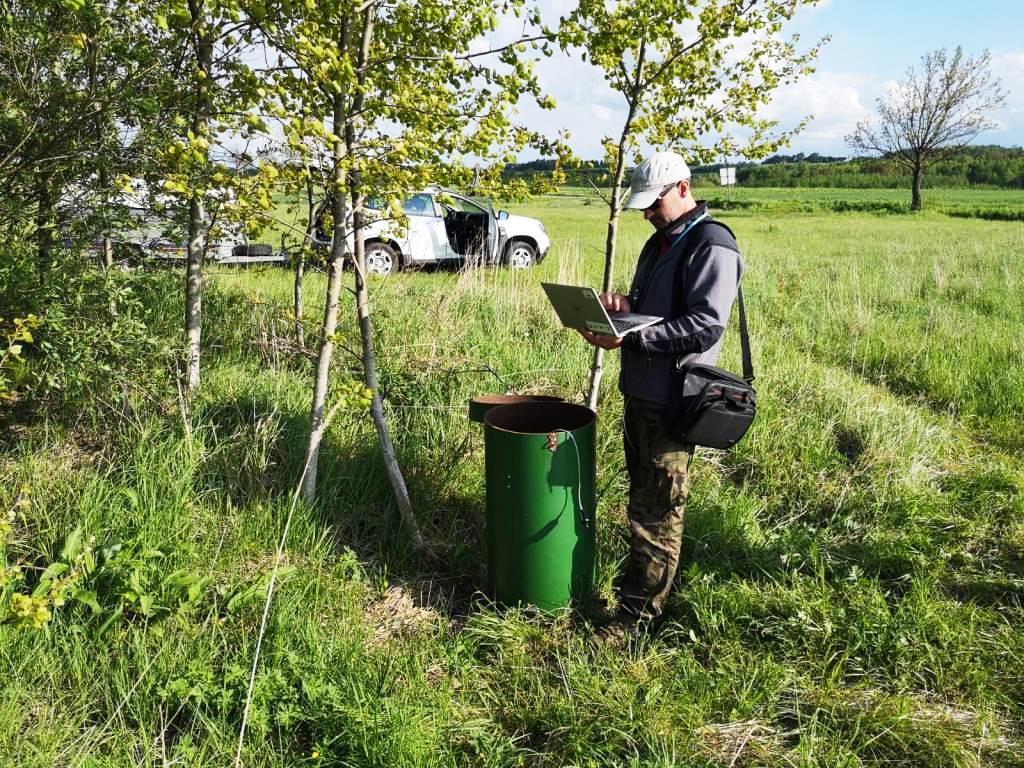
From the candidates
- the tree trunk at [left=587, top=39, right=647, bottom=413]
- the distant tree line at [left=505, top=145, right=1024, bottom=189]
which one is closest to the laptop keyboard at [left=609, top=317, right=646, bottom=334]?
the tree trunk at [left=587, top=39, right=647, bottom=413]

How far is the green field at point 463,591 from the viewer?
245cm

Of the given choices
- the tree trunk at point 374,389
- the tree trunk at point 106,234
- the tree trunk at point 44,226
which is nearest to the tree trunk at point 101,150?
the tree trunk at point 106,234

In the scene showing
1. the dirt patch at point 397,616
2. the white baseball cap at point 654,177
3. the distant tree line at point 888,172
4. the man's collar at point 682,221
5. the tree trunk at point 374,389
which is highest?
the distant tree line at point 888,172

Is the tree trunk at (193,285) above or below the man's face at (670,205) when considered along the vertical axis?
below

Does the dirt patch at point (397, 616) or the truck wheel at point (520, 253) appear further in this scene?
the truck wheel at point (520, 253)

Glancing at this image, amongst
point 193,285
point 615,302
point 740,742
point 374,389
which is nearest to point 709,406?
point 615,302

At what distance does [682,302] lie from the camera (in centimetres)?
288

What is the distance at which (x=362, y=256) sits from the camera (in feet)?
10.9

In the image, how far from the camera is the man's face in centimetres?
289

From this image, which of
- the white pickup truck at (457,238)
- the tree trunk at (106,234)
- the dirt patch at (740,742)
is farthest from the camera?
the white pickup truck at (457,238)

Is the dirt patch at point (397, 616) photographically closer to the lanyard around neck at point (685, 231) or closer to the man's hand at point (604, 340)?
the man's hand at point (604, 340)

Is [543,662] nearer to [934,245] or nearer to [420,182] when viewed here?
[420,182]

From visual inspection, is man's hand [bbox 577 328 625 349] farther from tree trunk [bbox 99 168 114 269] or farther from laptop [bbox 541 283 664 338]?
tree trunk [bbox 99 168 114 269]

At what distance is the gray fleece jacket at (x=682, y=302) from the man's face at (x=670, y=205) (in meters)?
0.03
